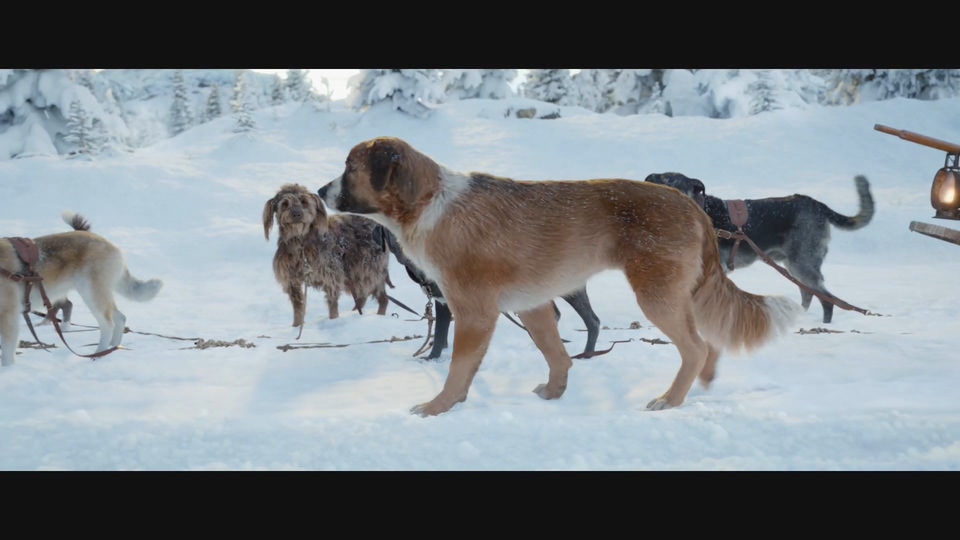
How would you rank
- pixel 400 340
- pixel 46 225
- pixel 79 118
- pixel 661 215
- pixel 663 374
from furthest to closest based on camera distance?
pixel 79 118 → pixel 46 225 → pixel 400 340 → pixel 663 374 → pixel 661 215

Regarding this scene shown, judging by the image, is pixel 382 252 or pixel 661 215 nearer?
pixel 661 215

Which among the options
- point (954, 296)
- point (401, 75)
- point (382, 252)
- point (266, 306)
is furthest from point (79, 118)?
point (954, 296)

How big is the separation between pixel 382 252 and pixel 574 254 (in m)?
4.99

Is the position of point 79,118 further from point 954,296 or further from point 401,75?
point 954,296

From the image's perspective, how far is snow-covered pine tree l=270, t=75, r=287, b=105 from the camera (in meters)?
29.3

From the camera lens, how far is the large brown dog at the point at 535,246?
4.25 meters

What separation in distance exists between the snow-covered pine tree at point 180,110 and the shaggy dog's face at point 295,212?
2308 cm

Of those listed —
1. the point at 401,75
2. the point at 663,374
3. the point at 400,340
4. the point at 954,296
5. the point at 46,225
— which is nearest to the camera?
the point at 663,374

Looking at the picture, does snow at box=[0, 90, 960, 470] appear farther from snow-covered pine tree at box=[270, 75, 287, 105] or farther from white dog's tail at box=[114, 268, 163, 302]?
snow-covered pine tree at box=[270, 75, 287, 105]

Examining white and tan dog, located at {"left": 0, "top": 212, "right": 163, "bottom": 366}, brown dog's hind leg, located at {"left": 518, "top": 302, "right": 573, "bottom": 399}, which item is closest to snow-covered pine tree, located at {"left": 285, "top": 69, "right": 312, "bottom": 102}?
white and tan dog, located at {"left": 0, "top": 212, "right": 163, "bottom": 366}

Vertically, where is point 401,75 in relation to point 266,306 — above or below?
above

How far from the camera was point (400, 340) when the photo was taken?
6988 millimetres

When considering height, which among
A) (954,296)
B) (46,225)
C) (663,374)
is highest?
(663,374)

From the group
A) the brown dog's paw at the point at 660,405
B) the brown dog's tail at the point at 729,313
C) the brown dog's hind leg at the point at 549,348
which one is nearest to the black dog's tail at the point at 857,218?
the brown dog's tail at the point at 729,313
